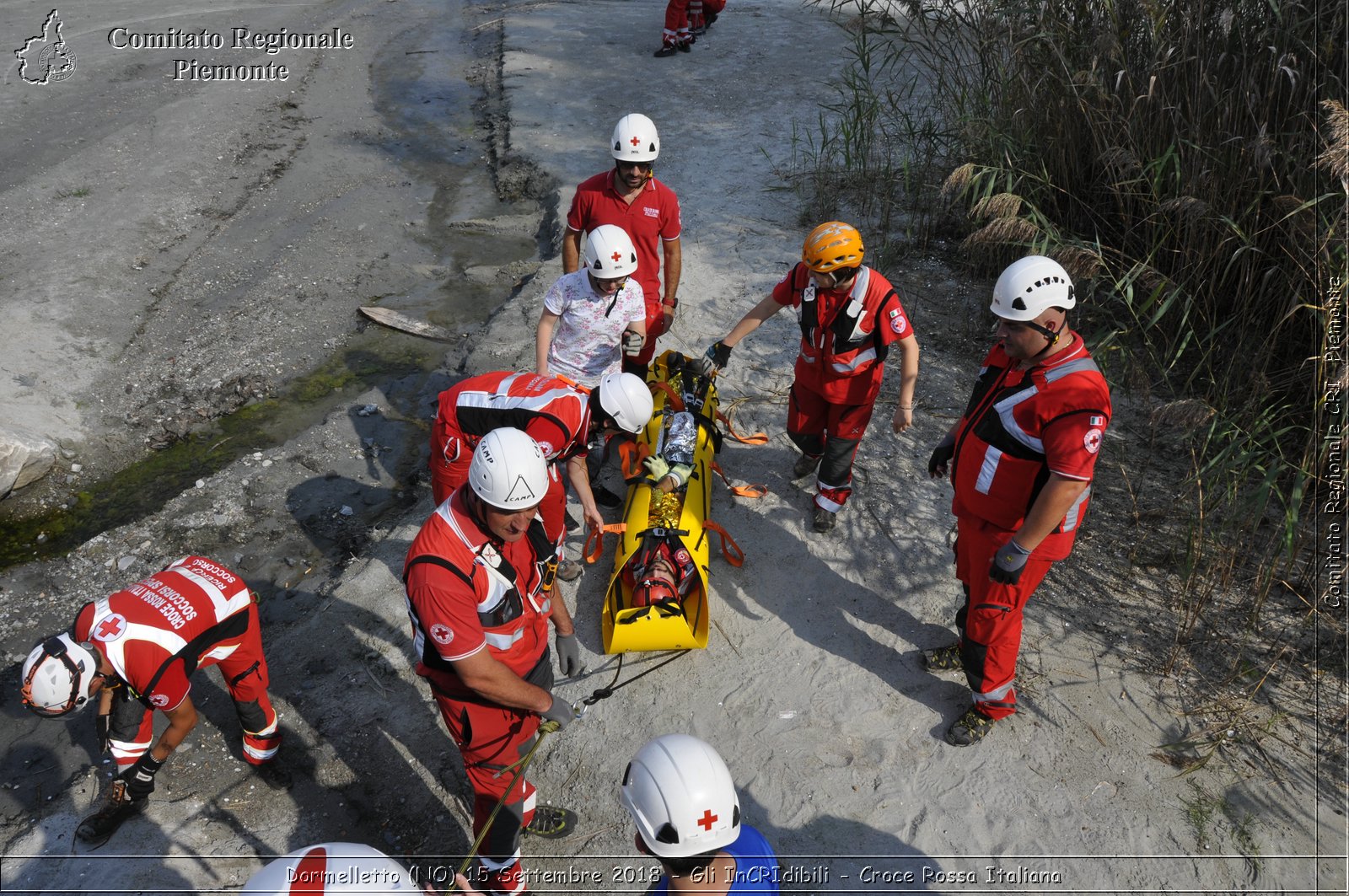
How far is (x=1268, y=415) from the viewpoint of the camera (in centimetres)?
485

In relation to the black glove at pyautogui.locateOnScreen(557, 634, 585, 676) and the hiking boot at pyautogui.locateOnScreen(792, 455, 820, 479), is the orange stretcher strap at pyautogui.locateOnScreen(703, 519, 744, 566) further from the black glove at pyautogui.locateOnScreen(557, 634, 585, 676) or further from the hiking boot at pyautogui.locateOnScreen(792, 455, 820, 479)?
the black glove at pyautogui.locateOnScreen(557, 634, 585, 676)

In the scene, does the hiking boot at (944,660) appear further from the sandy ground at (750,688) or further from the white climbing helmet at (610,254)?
the white climbing helmet at (610,254)

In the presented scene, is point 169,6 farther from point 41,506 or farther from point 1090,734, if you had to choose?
point 1090,734

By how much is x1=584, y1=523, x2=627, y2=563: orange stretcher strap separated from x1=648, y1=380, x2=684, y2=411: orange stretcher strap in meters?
0.87

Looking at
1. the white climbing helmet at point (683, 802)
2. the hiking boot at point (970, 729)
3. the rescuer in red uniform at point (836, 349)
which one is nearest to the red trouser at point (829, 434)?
the rescuer in red uniform at point (836, 349)

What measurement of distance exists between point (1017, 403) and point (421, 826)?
3.15 m

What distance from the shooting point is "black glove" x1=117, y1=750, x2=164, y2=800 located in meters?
3.74

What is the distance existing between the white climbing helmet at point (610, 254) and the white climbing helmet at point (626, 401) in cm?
71

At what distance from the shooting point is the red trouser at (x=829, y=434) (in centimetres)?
492

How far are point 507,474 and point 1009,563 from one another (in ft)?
6.63

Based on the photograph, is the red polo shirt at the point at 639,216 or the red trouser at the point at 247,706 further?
the red polo shirt at the point at 639,216

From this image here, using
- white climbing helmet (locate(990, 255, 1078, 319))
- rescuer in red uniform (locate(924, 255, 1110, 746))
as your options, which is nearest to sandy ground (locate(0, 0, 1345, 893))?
rescuer in red uniform (locate(924, 255, 1110, 746))

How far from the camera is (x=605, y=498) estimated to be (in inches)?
217

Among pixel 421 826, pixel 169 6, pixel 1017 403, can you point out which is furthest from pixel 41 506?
pixel 169 6
